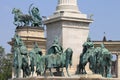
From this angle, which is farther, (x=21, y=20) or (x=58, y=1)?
(x=21, y=20)

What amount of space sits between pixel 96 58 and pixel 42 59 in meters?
3.68

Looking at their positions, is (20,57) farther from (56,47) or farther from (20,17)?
(20,17)

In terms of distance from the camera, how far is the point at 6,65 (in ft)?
294

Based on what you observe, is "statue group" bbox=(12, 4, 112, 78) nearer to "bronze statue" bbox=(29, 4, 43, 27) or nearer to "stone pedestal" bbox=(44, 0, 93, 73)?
"stone pedestal" bbox=(44, 0, 93, 73)

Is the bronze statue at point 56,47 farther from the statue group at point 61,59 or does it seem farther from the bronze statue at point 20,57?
the bronze statue at point 20,57

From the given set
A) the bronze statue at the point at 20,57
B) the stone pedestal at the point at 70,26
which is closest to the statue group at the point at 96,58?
the stone pedestal at the point at 70,26

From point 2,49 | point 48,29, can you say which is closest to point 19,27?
point 2,49

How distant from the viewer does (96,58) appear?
30.1 meters

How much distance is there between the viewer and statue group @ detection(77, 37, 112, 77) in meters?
30.0

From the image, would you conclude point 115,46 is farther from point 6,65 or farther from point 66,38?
point 66,38

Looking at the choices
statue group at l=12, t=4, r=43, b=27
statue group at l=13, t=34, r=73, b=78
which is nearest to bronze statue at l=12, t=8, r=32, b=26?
statue group at l=12, t=4, r=43, b=27

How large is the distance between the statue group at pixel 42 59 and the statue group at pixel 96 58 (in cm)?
119

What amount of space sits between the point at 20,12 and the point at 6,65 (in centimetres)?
1666

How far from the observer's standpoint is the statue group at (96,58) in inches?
1180
